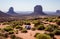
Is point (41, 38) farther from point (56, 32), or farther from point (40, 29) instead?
point (40, 29)

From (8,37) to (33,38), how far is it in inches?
130

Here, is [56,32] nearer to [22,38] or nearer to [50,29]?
[50,29]

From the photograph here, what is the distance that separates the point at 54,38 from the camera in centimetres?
1888

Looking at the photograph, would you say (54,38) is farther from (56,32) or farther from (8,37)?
(8,37)

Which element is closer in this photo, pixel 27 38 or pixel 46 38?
pixel 46 38

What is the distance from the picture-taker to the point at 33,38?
18891 mm

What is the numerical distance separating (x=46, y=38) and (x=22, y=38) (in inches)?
136

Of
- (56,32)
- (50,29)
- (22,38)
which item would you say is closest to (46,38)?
(22,38)

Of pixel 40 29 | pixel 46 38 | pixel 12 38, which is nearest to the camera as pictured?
pixel 46 38

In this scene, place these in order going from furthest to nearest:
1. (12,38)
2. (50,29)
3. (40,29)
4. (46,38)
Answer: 1. (40,29)
2. (50,29)
3. (12,38)
4. (46,38)

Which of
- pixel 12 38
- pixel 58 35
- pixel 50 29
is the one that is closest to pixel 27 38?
pixel 12 38

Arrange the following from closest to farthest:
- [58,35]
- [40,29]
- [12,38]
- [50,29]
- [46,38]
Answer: [46,38] < [12,38] < [58,35] < [50,29] < [40,29]

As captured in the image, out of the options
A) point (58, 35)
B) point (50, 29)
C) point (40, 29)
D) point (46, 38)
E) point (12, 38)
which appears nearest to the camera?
point (46, 38)

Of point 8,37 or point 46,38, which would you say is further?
point 8,37
